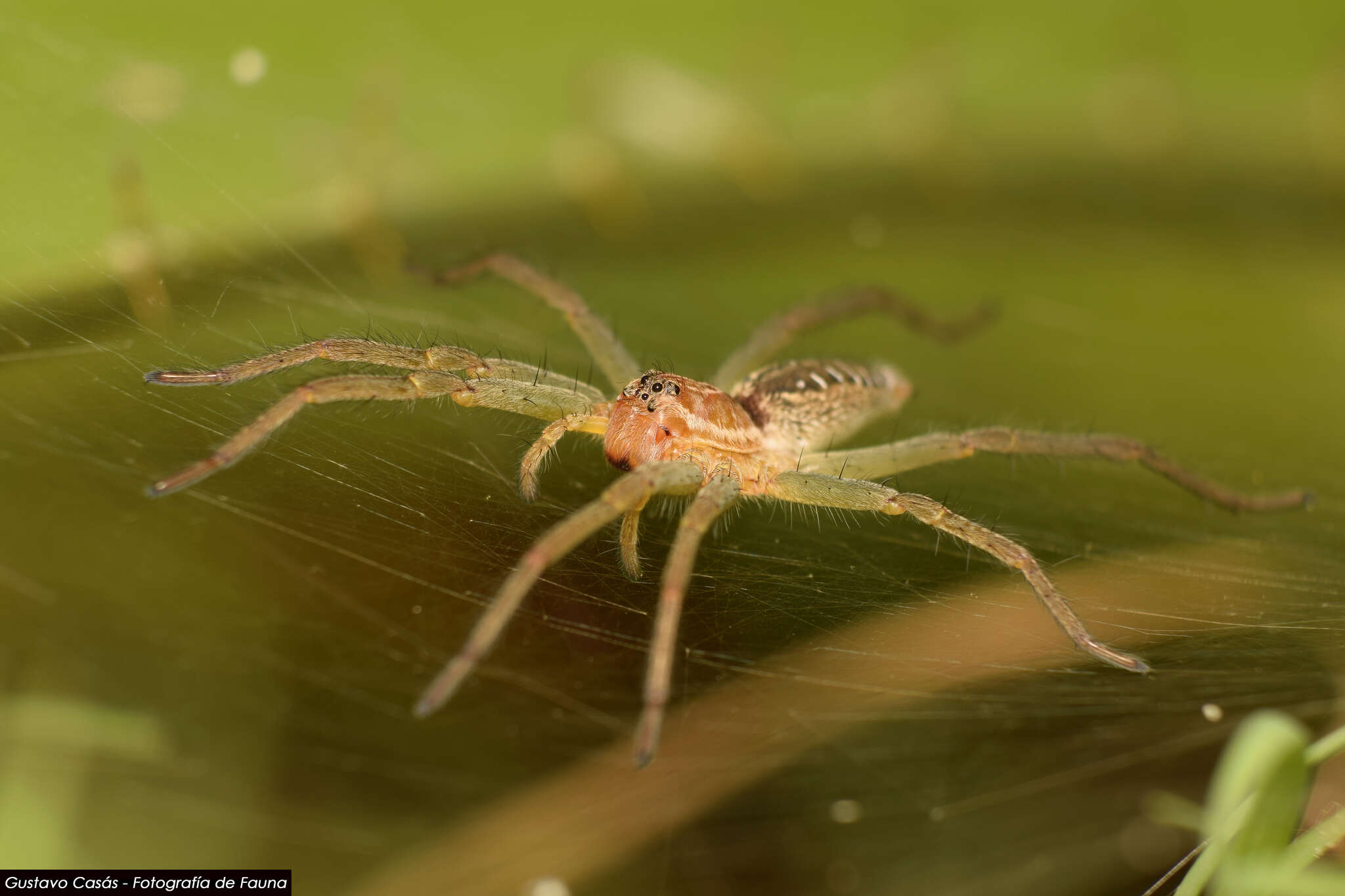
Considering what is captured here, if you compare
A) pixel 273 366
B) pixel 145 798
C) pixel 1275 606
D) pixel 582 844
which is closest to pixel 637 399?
pixel 273 366

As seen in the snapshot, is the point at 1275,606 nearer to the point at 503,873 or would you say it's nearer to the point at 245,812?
the point at 503,873

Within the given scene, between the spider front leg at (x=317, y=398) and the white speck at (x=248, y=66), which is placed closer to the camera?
the spider front leg at (x=317, y=398)

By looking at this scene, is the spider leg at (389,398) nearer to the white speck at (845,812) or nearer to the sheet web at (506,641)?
the sheet web at (506,641)

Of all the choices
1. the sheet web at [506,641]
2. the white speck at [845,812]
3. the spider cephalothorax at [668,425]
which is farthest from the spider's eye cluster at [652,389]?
the white speck at [845,812]

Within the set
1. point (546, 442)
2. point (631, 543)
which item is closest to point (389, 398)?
point (546, 442)

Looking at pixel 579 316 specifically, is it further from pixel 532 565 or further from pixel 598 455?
pixel 532 565

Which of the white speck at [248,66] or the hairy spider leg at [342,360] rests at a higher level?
the white speck at [248,66]
